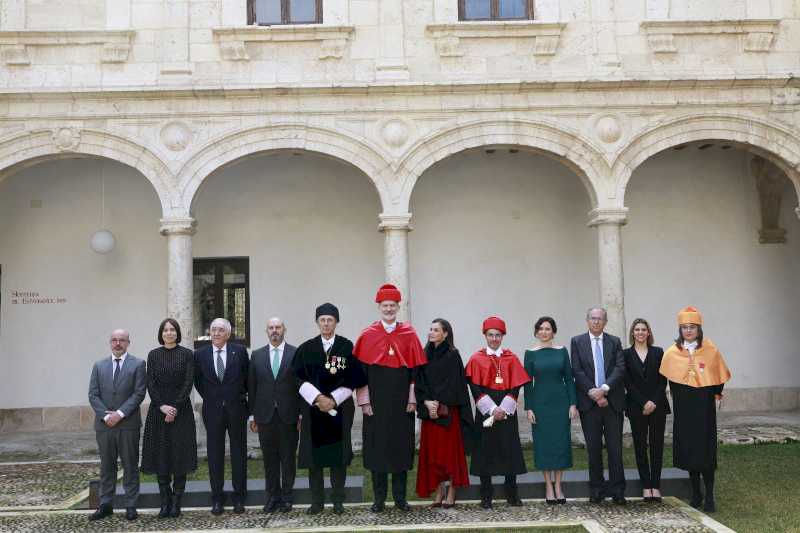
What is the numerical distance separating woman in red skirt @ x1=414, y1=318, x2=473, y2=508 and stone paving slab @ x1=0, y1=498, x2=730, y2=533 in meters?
0.32

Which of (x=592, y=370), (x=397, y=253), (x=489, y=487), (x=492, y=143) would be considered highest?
(x=492, y=143)

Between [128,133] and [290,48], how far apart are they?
94.3 inches

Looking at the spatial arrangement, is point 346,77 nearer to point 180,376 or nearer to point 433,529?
point 180,376

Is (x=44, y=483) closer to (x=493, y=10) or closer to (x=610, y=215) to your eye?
(x=610, y=215)

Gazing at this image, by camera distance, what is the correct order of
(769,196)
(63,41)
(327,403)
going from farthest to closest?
(769,196) < (63,41) < (327,403)

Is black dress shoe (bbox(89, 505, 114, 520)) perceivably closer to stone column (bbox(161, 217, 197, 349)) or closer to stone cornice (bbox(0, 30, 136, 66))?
stone column (bbox(161, 217, 197, 349))

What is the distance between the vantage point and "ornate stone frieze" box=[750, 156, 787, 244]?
12711 millimetres

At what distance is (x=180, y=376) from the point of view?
268 inches

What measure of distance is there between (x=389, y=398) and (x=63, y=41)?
6.96 meters

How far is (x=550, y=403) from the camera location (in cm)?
704

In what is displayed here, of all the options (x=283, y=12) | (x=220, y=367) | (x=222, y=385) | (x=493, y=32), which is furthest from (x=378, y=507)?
(x=283, y=12)

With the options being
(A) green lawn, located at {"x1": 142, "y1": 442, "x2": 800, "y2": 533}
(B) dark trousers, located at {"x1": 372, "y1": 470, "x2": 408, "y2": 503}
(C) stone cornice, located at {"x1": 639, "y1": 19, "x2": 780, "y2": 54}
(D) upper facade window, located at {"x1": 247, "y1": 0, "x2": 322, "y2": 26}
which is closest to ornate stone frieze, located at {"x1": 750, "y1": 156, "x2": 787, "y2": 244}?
(C) stone cornice, located at {"x1": 639, "y1": 19, "x2": 780, "y2": 54}

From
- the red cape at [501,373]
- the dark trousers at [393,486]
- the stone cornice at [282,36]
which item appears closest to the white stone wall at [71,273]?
the stone cornice at [282,36]

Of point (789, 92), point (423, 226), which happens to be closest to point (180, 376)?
point (423, 226)
